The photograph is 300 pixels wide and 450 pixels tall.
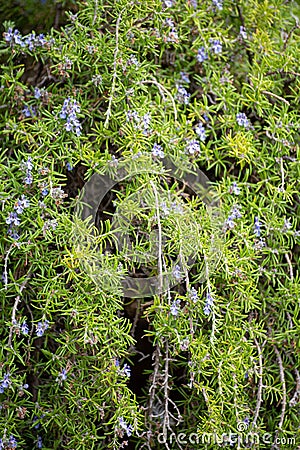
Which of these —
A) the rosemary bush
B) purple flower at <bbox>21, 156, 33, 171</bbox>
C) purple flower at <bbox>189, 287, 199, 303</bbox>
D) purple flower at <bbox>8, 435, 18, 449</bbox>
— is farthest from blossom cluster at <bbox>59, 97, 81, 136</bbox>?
purple flower at <bbox>8, 435, 18, 449</bbox>

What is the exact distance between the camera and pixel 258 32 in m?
2.02

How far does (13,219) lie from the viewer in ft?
5.27

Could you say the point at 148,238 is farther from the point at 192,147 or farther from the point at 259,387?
the point at 259,387

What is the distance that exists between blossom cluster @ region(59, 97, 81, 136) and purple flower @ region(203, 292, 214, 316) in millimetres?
529

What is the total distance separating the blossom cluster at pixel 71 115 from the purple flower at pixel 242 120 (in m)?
0.46

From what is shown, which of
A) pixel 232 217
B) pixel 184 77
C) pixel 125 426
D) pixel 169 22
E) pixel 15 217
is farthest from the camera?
pixel 184 77

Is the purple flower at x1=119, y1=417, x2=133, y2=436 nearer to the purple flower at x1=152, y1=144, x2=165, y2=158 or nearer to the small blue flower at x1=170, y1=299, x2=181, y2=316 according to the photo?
the small blue flower at x1=170, y1=299, x2=181, y2=316

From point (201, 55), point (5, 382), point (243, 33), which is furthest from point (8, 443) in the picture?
point (243, 33)

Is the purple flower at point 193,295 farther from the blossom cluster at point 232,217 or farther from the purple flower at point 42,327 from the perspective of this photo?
the purple flower at point 42,327

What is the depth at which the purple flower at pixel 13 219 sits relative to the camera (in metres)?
1.60

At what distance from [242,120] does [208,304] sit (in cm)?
58

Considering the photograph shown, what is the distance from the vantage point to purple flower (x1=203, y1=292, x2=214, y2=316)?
157cm

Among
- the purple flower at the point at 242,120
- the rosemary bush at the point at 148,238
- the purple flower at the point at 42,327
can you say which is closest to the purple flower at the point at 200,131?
the rosemary bush at the point at 148,238

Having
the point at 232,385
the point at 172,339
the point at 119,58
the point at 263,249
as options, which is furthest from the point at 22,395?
the point at 119,58
